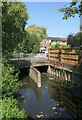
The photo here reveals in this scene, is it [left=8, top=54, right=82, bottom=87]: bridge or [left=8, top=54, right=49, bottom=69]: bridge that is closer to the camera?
[left=8, top=54, right=82, bottom=87]: bridge

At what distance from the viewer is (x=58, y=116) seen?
26.2 feet

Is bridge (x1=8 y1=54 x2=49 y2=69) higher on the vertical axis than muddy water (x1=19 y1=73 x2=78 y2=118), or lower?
higher

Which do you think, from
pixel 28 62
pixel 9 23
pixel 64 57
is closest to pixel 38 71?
pixel 64 57

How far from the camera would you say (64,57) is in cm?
1797

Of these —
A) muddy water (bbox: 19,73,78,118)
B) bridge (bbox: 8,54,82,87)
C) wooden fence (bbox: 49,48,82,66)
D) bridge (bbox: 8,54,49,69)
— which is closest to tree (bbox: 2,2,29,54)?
bridge (bbox: 8,54,49,69)

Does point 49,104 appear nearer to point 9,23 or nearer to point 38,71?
point 38,71

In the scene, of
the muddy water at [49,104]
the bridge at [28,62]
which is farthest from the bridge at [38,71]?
the muddy water at [49,104]

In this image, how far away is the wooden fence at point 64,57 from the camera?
14.9 meters

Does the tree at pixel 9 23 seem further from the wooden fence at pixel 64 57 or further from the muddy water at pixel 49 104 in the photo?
the wooden fence at pixel 64 57

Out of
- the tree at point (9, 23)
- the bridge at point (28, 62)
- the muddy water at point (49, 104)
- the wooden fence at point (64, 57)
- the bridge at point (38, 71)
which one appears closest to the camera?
the muddy water at point (49, 104)

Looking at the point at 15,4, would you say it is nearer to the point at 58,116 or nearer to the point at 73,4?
the point at 73,4

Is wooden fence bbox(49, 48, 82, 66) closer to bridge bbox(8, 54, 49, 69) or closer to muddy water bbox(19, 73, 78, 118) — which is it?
bridge bbox(8, 54, 49, 69)

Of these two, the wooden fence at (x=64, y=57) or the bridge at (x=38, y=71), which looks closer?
the bridge at (x=38, y=71)

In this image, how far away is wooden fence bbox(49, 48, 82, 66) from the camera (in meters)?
14.9
